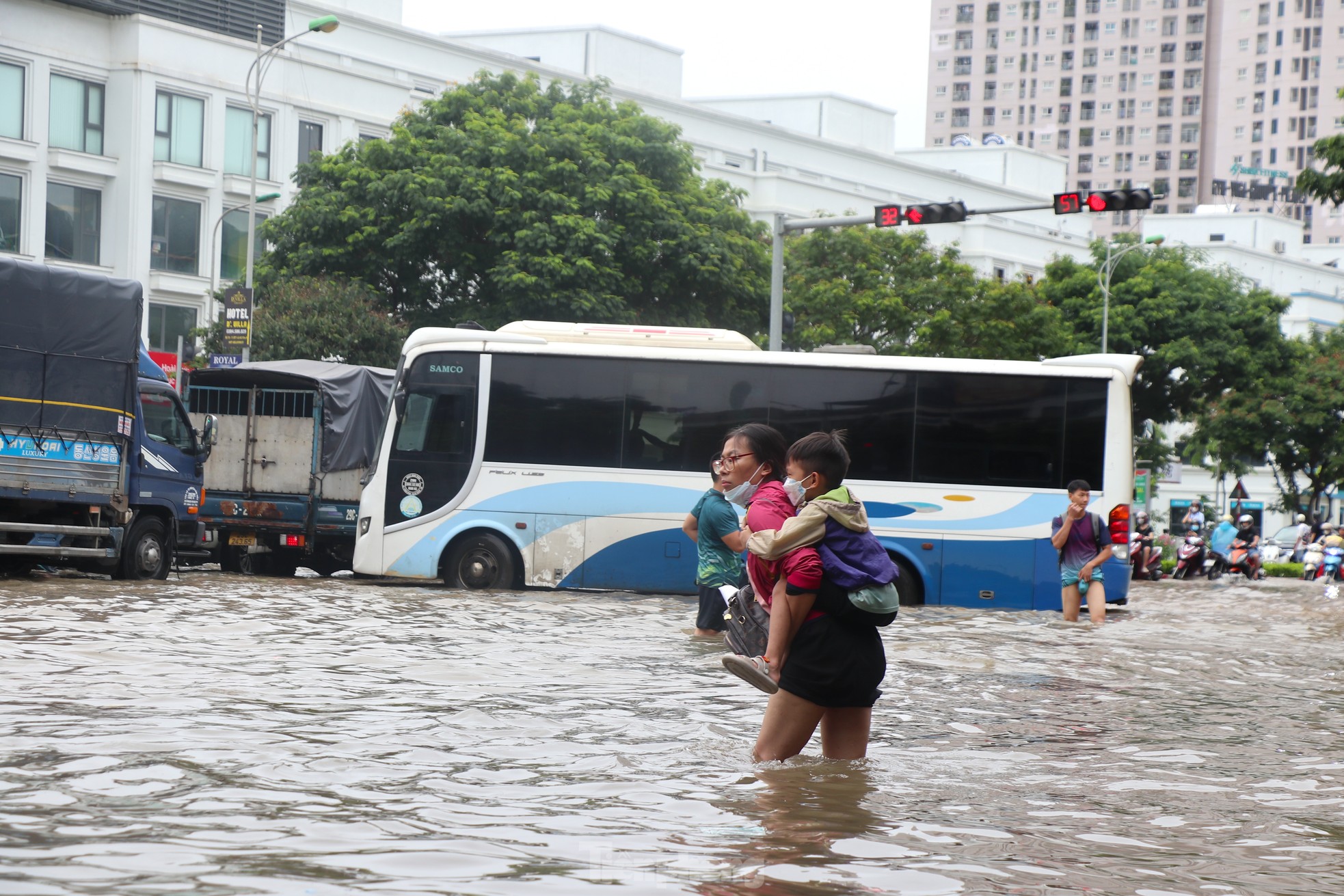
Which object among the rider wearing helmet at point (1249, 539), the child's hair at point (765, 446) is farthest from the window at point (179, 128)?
the child's hair at point (765, 446)

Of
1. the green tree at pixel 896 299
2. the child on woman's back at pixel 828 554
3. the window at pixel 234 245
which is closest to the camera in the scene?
the child on woman's back at pixel 828 554

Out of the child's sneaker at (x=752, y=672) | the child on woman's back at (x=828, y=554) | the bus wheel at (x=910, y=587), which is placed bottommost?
the bus wheel at (x=910, y=587)

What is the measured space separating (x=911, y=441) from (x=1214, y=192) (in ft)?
339

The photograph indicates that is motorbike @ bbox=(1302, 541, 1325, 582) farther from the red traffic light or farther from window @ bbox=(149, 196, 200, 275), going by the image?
window @ bbox=(149, 196, 200, 275)

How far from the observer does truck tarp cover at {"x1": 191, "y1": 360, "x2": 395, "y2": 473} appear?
2300cm

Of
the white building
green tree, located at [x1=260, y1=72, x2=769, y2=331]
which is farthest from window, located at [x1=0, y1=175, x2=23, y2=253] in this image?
green tree, located at [x1=260, y1=72, x2=769, y2=331]

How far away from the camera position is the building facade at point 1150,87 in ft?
431

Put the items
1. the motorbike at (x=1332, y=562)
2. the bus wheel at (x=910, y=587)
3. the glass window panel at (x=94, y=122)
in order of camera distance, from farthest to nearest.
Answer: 1. the glass window panel at (x=94, y=122)
2. the motorbike at (x=1332, y=562)
3. the bus wheel at (x=910, y=587)

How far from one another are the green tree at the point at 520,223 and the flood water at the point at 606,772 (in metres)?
22.2

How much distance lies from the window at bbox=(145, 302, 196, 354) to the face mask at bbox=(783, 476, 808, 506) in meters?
45.6

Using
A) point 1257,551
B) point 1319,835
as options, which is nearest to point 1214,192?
point 1257,551

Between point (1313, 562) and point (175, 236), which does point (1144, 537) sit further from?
point (175, 236)

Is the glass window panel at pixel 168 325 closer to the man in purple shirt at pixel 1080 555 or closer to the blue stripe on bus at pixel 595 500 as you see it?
the blue stripe on bus at pixel 595 500

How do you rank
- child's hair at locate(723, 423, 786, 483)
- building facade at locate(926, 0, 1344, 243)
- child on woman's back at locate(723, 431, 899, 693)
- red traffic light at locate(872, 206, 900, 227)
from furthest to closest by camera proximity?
building facade at locate(926, 0, 1344, 243) < red traffic light at locate(872, 206, 900, 227) < child's hair at locate(723, 423, 786, 483) < child on woman's back at locate(723, 431, 899, 693)
